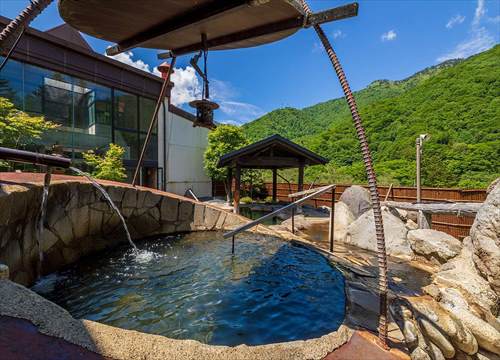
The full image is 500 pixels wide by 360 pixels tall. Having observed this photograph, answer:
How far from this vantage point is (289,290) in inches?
163

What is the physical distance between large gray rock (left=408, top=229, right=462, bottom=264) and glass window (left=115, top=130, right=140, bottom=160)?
1316 centimetres

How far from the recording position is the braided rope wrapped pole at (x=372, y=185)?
2387 mm

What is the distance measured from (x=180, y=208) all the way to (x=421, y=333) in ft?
19.5

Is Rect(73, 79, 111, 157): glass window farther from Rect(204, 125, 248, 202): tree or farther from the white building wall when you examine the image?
Rect(204, 125, 248, 202): tree

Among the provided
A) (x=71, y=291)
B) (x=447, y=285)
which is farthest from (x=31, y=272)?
(x=447, y=285)

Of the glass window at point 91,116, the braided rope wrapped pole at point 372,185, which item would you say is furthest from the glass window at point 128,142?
the braided rope wrapped pole at point 372,185

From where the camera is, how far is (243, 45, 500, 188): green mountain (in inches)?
691

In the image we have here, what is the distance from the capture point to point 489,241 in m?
5.18

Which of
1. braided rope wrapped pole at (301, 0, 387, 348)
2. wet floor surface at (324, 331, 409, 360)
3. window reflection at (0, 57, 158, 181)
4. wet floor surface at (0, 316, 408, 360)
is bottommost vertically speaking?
wet floor surface at (324, 331, 409, 360)

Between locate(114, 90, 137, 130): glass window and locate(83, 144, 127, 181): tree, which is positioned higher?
locate(114, 90, 137, 130): glass window

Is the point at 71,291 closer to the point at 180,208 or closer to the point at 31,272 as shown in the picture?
the point at 31,272

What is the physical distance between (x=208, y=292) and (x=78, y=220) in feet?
10.7

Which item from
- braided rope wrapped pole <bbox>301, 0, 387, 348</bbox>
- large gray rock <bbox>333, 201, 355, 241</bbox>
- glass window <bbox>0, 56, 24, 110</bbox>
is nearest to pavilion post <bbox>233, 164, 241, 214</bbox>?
large gray rock <bbox>333, 201, 355, 241</bbox>

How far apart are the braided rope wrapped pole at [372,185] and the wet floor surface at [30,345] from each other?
2.25 m
